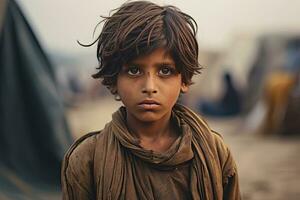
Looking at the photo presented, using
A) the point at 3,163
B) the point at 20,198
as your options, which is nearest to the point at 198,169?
the point at 20,198

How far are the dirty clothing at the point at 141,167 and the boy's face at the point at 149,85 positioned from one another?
111mm

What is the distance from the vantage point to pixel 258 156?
883 cm

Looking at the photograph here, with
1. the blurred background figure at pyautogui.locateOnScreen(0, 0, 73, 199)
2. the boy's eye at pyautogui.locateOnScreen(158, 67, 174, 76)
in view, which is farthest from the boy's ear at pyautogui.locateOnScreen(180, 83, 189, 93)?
the blurred background figure at pyautogui.locateOnScreen(0, 0, 73, 199)

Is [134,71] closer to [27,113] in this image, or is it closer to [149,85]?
[149,85]

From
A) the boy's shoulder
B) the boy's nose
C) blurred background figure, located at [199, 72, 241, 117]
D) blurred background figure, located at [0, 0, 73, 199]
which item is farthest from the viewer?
blurred background figure, located at [199, 72, 241, 117]

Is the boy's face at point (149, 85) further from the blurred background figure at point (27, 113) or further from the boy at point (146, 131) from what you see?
the blurred background figure at point (27, 113)

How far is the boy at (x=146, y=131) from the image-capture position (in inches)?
96.1

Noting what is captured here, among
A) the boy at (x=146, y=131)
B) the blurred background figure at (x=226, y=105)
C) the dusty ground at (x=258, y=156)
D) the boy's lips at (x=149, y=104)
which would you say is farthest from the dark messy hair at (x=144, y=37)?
the blurred background figure at (x=226, y=105)

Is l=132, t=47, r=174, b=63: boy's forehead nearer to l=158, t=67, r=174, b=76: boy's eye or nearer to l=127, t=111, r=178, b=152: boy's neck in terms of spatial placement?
l=158, t=67, r=174, b=76: boy's eye

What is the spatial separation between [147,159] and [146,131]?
126 mm

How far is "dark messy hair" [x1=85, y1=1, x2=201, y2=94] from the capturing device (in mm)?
2428

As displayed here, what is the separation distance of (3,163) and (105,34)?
2413 millimetres

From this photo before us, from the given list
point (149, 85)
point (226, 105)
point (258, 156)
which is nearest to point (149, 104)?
point (149, 85)

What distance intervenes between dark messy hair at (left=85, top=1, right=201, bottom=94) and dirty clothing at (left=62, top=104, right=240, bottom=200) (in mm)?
193
